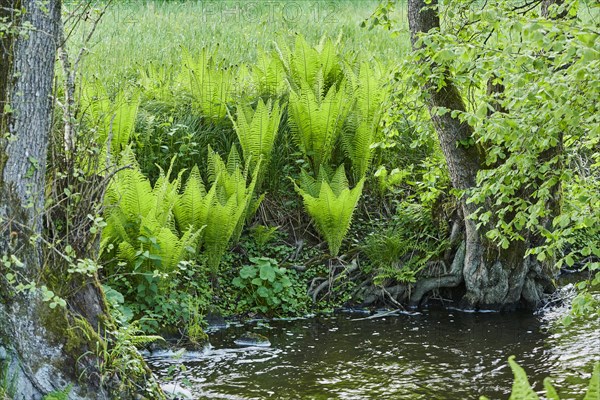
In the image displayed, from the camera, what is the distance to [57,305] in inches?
179

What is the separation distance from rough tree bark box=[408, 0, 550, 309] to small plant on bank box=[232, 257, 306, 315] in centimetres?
144

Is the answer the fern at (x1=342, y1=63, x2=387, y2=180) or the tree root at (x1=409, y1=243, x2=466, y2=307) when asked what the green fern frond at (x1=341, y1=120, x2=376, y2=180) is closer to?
the fern at (x1=342, y1=63, x2=387, y2=180)

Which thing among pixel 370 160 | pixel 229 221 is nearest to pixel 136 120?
pixel 229 221

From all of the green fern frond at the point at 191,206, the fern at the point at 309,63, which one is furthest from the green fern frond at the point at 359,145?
the green fern frond at the point at 191,206

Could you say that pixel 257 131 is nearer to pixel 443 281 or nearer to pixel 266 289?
pixel 266 289

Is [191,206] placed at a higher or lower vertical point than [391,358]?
higher

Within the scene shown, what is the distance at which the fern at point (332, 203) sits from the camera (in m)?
7.52

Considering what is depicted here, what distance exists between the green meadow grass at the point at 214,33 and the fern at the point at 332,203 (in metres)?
1.84

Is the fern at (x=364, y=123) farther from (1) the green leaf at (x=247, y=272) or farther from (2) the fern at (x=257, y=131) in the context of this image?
(1) the green leaf at (x=247, y=272)

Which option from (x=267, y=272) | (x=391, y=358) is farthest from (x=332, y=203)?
(x=391, y=358)

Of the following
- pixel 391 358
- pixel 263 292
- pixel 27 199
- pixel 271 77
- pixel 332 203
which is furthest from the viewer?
pixel 271 77

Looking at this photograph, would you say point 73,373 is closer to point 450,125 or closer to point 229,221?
point 229,221

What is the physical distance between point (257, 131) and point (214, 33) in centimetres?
424

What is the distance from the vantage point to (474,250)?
7355 millimetres
